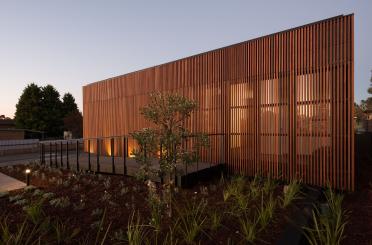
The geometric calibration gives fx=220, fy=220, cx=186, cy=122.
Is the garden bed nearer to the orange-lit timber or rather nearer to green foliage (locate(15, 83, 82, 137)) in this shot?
the orange-lit timber

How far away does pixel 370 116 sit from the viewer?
23.0 m

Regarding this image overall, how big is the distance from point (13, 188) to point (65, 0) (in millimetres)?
10339

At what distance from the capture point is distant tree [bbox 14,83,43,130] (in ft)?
105

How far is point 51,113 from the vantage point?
33656mm

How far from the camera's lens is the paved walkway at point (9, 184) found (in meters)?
6.16

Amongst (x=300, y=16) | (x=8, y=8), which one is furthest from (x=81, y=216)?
(x=300, y=16)

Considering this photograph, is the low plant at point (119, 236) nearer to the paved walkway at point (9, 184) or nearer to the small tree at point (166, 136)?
the small tree at point (166, 136)

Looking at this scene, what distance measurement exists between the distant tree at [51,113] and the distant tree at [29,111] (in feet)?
2.11

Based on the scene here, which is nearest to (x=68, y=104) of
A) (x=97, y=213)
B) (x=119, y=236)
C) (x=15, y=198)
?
A: (x=15, y=198)

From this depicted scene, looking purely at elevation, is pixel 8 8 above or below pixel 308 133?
above

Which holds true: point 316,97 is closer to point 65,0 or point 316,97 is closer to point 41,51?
point 65,0

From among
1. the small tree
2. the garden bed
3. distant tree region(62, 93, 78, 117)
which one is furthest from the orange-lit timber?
distant tree region(62, 93, 78, 117)

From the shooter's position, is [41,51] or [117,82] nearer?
[117,82]

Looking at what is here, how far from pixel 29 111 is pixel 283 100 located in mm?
36409
